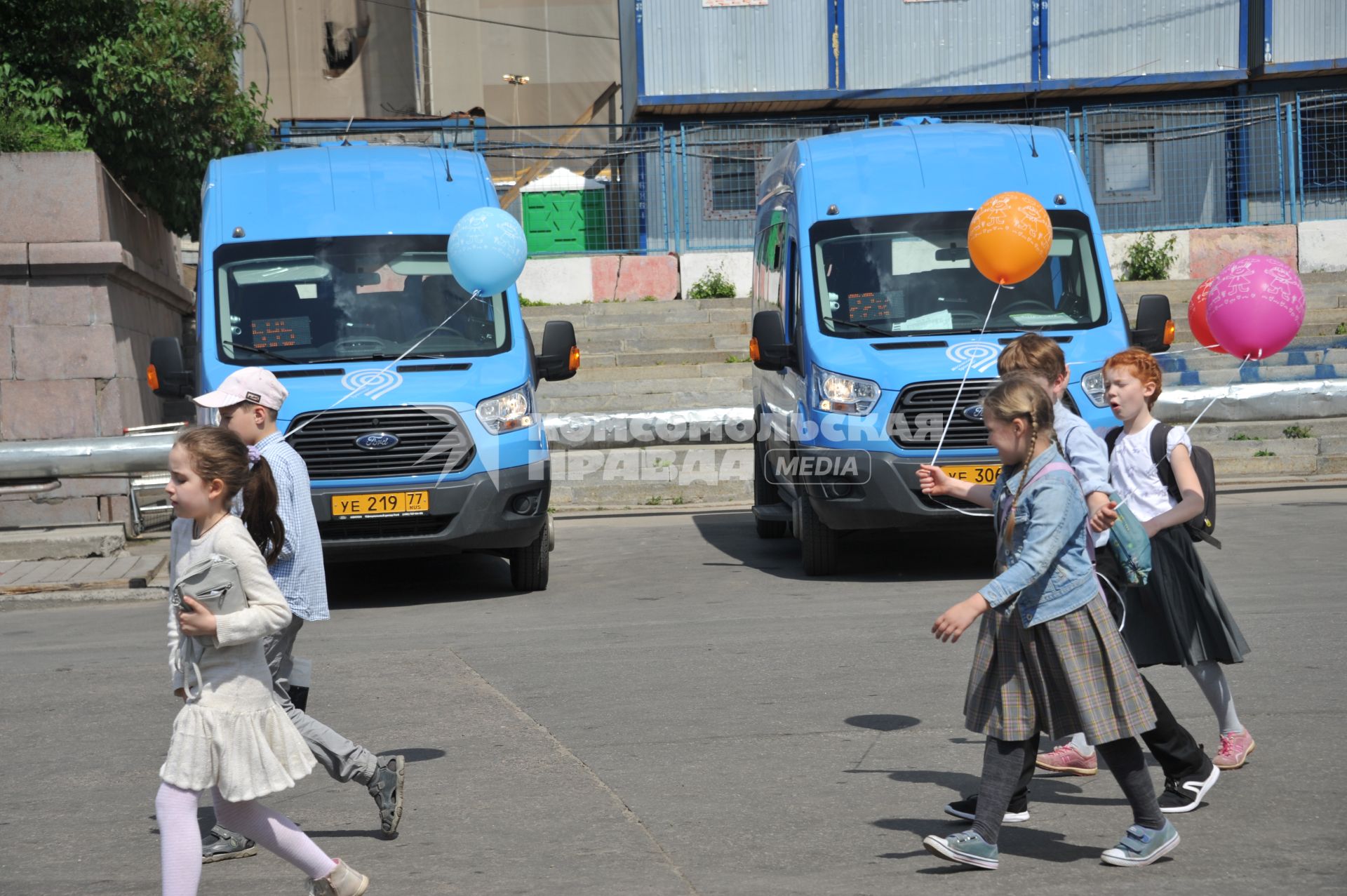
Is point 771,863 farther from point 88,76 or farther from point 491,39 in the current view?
point 491,39

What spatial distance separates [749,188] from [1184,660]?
64.9ft

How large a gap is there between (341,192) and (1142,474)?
6866 mm

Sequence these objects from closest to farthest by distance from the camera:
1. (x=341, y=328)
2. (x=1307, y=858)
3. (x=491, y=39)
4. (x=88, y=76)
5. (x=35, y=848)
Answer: (x=1307, y=858), (x=35, y=848), (x=341, y=328), (x=88, y=76), (x=491, y=39)

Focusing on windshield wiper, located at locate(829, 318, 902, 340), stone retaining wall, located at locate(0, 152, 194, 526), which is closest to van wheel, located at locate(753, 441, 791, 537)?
windshield wiper, located at locate(829, 318, 902, 340)

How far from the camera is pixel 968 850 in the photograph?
4254mm

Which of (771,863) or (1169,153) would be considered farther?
(1169,153)

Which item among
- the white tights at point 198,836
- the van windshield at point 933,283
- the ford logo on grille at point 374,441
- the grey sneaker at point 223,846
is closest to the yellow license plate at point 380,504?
the ford logo on grille at point 374,441

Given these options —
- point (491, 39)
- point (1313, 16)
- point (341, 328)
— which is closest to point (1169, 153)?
point (1313, 16)

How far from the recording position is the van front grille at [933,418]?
9.51 m

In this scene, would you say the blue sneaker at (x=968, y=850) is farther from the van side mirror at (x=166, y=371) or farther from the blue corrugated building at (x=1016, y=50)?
the blue corrugated building at (x=1016, y=50)

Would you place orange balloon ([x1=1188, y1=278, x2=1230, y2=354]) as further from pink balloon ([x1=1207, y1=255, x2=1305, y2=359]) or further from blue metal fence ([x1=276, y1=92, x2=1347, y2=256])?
blue metal fence ([x1=276, y1=92, x2=1347, y2=256])

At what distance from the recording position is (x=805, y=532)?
407 inches

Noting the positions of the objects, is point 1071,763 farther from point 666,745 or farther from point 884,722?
point 666,745

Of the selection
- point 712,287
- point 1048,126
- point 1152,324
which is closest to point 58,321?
point 1152,324
